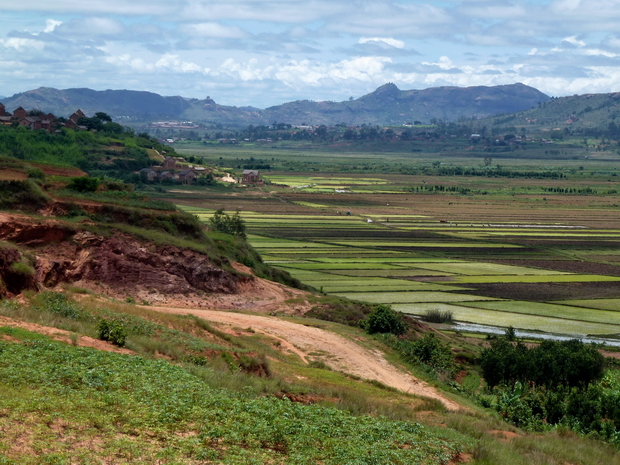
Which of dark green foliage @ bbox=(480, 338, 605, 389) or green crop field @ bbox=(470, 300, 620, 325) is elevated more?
dark green foliage @ bbox=(480, 338, 605, 389)

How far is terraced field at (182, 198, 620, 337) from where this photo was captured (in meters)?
51.4

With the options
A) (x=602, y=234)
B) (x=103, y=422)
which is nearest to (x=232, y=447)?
(x=103, y=422)

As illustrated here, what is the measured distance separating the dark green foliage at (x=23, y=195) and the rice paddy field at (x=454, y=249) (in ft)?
74.2

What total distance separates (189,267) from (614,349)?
24127mm

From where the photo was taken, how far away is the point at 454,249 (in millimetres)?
79250

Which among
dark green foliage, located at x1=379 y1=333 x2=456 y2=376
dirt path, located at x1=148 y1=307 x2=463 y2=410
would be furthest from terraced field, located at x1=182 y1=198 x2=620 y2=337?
dirt path, located at x1=148 y1=307 x2=463 y2=410

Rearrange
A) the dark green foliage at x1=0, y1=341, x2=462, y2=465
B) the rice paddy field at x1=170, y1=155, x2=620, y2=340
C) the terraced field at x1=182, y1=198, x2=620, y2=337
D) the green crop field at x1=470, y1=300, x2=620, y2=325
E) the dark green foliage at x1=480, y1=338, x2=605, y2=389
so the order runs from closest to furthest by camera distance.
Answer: the dark green foliage at x1=0, y1=341, x2=462, y2=465 < the dark green foliage at x1=480, y1=338, x2=605, y2=389 < the green crop field at x1=470, y1=300, x2=620, y2=325 < the terraced field at x1=182, y1=198, x2=620, y2=337 < the rice paddy field at x1=170, y1=155, x2=620, y2=340

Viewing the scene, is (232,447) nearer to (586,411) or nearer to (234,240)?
(586,411)

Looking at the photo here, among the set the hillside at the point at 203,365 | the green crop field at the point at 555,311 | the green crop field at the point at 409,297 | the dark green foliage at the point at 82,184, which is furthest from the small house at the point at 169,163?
the green crop field at the point at 555,311

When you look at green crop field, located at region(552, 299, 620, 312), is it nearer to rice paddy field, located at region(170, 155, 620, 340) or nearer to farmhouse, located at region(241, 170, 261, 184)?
rice paddy field, located at region(170, 155, 620, 340)

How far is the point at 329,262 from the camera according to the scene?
6812 centimetres

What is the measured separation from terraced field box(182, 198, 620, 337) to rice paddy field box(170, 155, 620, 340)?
0.12 meters

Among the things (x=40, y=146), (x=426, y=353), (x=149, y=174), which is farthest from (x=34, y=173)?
(x=149, y=174)

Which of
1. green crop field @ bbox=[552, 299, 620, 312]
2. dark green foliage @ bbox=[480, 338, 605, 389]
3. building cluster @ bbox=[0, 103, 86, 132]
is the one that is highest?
building cluster @ bbox=[0, 103, 86, 132]
